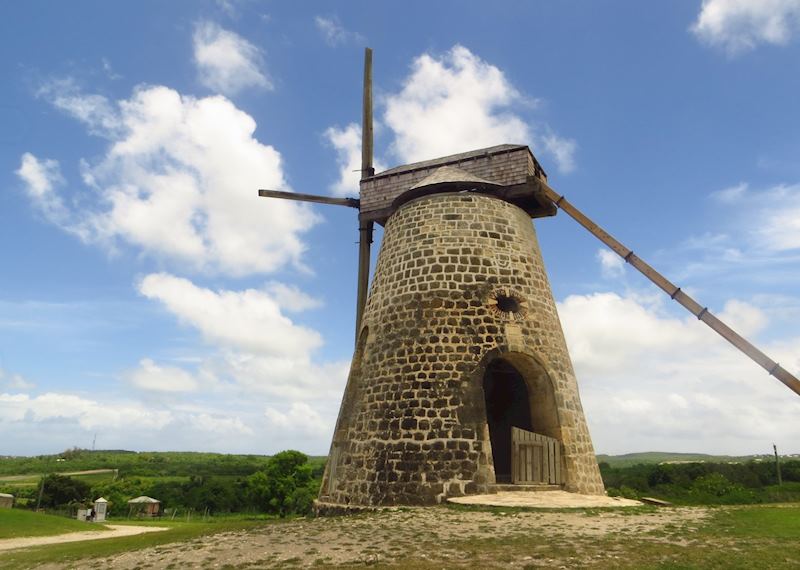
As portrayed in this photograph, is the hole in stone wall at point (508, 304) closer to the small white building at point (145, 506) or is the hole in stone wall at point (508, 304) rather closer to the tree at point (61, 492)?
the small white building at point (145, 506)

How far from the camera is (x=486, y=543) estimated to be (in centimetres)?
740

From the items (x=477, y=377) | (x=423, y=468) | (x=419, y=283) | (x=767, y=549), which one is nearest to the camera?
(x=767, y=549)

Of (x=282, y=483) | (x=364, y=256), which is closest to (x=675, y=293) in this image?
(x=364, y=256)

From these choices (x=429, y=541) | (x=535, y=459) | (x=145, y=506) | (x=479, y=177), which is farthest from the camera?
(x=145, y=506)

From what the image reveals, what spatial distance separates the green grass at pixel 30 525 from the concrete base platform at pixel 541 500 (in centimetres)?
1603

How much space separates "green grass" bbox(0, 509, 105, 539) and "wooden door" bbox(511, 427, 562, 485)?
16.4m

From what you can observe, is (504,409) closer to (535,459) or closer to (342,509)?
(535,459)

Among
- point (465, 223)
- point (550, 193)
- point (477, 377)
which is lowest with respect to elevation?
point (477, 377)

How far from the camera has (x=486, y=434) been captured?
1202 centimetres

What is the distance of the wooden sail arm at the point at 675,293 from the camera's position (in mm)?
13203

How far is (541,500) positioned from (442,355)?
3553 millimetres

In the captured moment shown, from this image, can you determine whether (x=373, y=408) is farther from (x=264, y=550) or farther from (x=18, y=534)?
(x=18, y=534)

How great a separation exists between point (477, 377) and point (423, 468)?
2.26m

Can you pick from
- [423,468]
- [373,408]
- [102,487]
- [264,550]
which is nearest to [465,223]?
[373,408]
